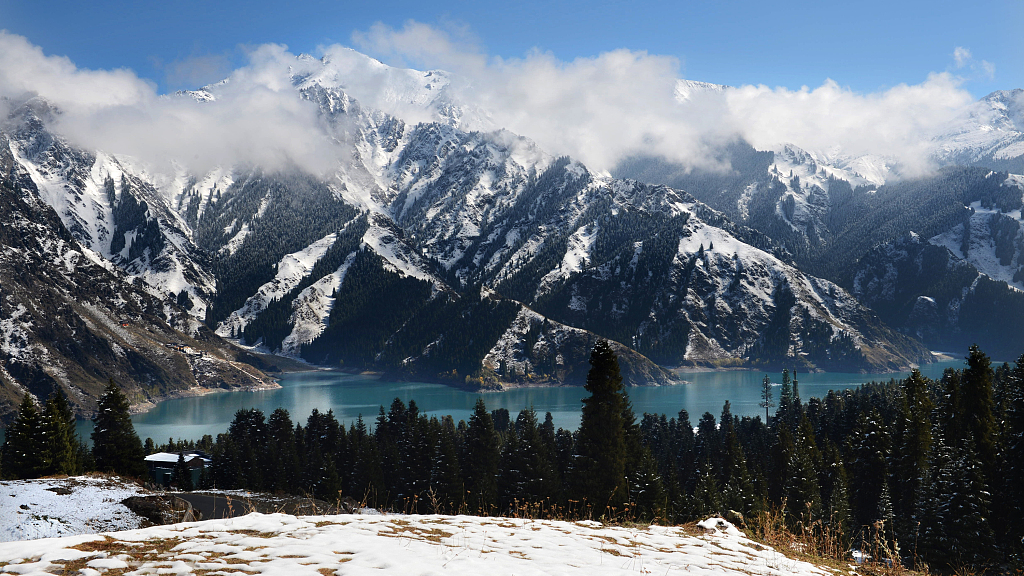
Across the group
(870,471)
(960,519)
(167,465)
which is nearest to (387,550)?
(960,519)

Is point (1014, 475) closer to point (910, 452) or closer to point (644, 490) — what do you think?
point (910, 452)

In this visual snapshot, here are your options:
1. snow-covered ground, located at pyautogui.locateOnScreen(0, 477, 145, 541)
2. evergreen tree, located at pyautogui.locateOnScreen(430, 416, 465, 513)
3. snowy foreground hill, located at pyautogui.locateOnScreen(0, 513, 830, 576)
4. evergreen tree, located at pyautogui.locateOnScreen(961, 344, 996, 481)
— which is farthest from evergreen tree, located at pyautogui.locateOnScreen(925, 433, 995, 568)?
snow-covered ground, located at pyautogui.locateOnScreen(0, 477, 145, 541)

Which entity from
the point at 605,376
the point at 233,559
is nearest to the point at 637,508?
the point at 605,376

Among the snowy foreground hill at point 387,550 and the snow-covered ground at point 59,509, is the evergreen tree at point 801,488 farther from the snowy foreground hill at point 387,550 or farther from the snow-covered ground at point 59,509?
the snow-covered ground at point 59,509

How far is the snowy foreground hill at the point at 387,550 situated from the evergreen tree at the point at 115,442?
6630 centimetres

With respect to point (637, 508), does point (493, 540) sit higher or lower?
higher

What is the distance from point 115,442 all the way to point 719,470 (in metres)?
74.9

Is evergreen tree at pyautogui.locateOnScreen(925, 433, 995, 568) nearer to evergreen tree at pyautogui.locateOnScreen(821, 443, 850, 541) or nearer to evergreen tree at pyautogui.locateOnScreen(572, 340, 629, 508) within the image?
evergreen tree at pyautogui.locateOnScreen(821, 443, 850, 541)

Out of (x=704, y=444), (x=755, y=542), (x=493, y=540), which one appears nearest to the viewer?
(x=493, y=540)

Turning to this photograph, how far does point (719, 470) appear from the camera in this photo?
89250 millimetres

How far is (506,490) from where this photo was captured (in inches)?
2363

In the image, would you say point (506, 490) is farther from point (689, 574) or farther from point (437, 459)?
point (689, 574)

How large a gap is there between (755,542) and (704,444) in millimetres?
97092

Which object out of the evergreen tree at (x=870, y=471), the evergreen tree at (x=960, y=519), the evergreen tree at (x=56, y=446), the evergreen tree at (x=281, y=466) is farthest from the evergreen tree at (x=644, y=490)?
the evergreen tree at (x=56, y=446)
